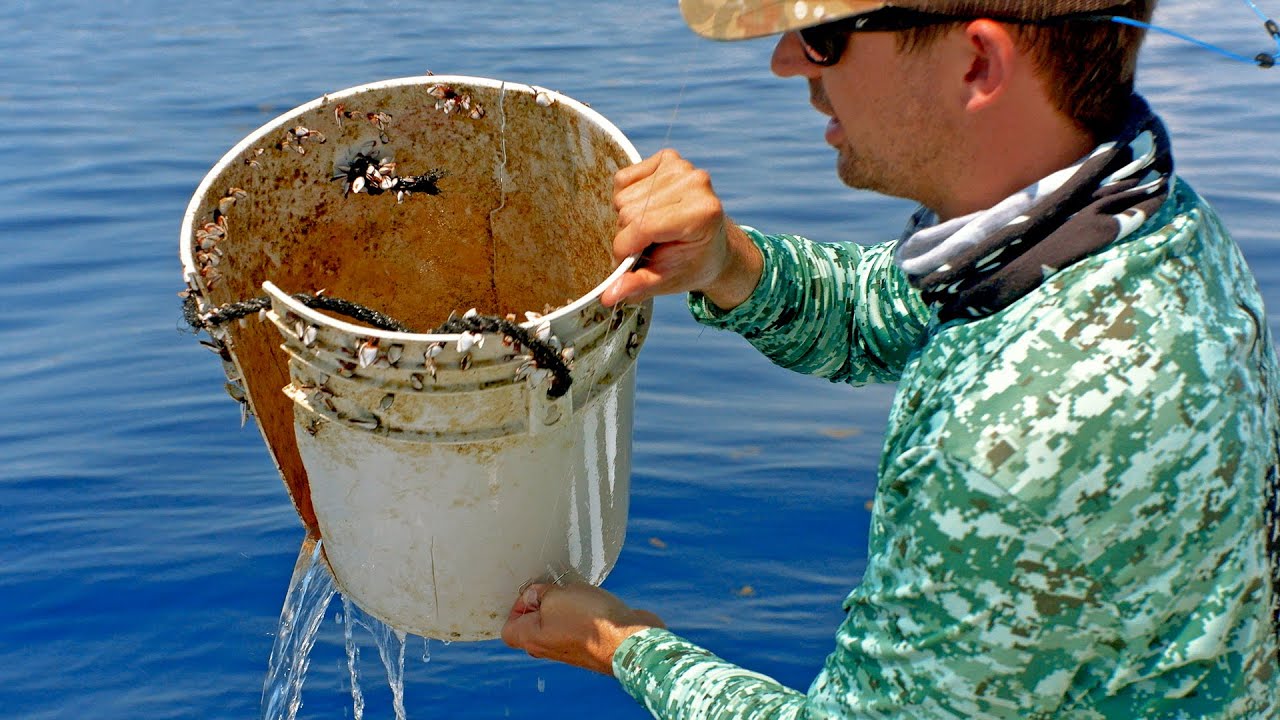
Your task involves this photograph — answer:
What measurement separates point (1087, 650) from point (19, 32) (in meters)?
10.7

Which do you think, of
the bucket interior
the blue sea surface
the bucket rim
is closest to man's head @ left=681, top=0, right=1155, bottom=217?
the bucket rim

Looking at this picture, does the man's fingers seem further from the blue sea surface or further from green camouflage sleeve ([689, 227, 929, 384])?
the blue sea surface

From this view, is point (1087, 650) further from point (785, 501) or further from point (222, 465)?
point (222, 465)

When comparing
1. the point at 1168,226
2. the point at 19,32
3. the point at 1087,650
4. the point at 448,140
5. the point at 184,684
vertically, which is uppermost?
the point at 1168,226

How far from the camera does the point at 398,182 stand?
282 cm

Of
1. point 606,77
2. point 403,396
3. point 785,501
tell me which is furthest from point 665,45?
point 403,396

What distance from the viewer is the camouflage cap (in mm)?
1558

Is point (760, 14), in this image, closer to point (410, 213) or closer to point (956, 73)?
point (956, 73)

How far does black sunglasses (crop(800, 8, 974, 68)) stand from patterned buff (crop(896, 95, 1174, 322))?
0.82 feet

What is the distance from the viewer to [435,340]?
6.45ft

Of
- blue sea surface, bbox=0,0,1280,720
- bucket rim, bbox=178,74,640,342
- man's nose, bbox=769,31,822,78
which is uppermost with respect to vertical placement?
man's nose, bbox=769,31,822,78

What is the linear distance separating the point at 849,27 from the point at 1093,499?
0.70 metres

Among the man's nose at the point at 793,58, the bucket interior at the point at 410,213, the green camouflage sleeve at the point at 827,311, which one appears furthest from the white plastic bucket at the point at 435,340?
the man's nose at the point at 793,58

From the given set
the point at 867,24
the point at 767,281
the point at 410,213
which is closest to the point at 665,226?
the point at 767,281
